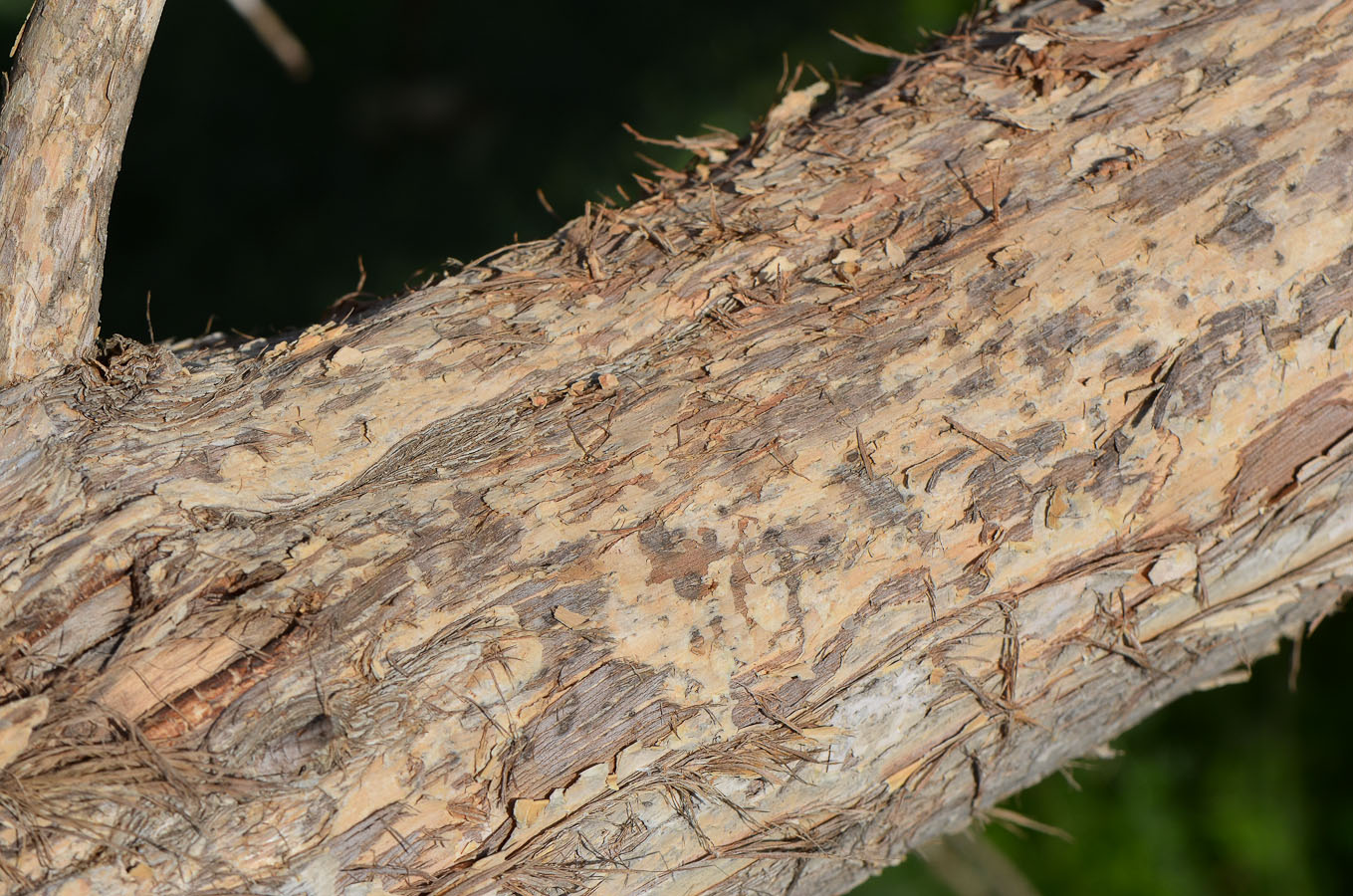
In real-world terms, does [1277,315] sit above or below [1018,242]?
below

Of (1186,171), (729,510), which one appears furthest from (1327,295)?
→ (729,510)

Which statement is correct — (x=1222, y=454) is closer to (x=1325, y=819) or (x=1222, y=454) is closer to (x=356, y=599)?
(x=356, y=599)

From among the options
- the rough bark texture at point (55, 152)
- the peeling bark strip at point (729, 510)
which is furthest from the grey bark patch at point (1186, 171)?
the rough bark texture at point (55, 152)

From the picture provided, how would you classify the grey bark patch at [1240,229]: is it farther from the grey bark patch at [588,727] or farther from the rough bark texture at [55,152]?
the rough bark texture at [55,152]

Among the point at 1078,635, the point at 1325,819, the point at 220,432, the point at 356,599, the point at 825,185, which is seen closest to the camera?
the point at 356,599

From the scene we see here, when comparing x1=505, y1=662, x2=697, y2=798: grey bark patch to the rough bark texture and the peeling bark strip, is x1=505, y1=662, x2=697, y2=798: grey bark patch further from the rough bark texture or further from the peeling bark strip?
the rough bark texture

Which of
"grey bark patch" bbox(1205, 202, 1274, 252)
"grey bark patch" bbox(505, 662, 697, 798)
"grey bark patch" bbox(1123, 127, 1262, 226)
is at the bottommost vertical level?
"grey bark patch" bbox(505, 662, 697, 798)

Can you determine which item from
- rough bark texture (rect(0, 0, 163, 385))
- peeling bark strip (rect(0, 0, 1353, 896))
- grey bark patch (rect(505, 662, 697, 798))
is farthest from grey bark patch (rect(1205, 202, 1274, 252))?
rough bark texture (rect(0, 0, 163, 385))

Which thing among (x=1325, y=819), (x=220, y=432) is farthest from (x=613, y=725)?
(x=1325, y=819)
